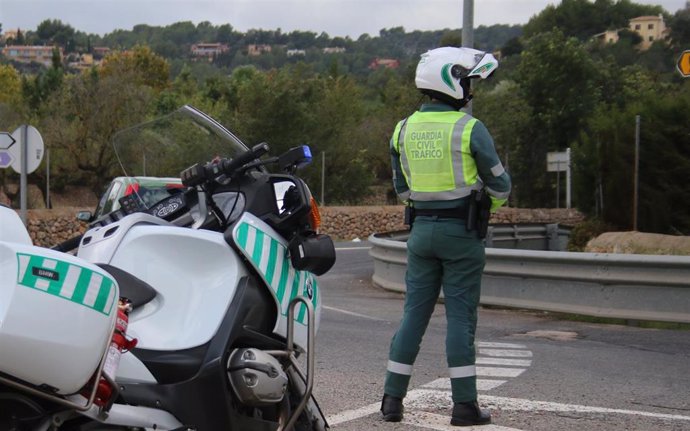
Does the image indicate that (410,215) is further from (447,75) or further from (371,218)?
(371,218)

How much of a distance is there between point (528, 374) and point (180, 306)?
14.1 ft

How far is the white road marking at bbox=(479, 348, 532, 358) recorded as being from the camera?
28.4 ft

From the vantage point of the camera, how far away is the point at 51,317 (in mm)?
3195

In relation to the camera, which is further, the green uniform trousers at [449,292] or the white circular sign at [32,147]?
the white circular sign at [32,147]

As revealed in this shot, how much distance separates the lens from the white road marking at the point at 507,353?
865cm

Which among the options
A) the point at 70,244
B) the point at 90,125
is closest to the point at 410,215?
the point at 70,244

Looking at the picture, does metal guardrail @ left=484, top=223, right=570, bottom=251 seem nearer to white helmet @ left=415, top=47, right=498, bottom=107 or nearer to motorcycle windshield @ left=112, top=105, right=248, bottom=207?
white helmet @ left=415, top=47, right=498, bottom=107

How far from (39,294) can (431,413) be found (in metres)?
3.49

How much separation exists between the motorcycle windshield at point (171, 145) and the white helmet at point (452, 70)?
1733mm

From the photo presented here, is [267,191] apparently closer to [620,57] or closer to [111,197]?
A: [111,197]

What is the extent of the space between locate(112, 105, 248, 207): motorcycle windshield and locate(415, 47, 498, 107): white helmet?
1.73 m

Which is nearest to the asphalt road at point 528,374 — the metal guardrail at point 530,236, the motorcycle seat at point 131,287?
the motorcycle seat at point 131,287

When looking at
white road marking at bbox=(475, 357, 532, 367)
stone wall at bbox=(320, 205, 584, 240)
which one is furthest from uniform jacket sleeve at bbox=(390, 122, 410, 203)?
stone wall at bbox=(320, 205, 584, 240)

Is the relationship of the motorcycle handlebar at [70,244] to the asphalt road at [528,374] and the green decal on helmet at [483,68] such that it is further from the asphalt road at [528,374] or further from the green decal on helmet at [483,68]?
the green decal on helmet at [483,68]
